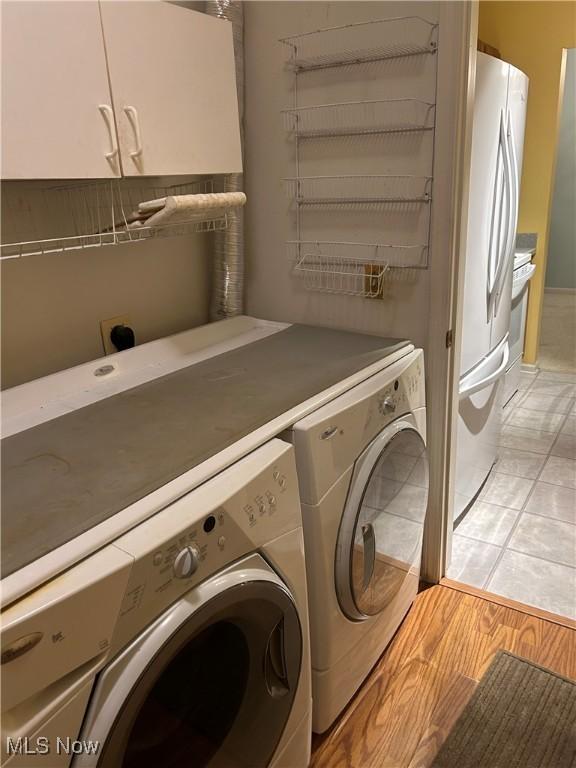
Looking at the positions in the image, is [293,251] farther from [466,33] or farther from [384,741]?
[384,741]

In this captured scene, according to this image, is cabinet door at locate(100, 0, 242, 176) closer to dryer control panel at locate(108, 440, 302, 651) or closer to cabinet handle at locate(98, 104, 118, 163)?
cabinet handle at locate(98, 104, 118, 163)

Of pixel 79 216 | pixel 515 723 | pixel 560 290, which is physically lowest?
pixel 515 723

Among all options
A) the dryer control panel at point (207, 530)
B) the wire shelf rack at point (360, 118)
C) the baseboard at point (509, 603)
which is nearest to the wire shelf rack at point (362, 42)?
the wire shelf rack at point (360, 118)

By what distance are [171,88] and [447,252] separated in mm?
854

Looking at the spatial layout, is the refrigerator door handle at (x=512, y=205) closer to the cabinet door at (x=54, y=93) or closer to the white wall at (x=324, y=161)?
the white wall at (x=324, y=161)

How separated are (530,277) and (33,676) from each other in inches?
142

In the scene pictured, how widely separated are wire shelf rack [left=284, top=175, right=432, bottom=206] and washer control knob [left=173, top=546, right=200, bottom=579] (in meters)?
1.23

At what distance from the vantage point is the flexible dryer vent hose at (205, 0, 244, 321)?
73.4 inches

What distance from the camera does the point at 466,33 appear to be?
155 cm

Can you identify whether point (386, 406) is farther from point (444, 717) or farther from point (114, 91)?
point (114, 91)

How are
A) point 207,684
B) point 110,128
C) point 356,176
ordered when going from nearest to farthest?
point 207,684 < point 110,128 < point 356,176

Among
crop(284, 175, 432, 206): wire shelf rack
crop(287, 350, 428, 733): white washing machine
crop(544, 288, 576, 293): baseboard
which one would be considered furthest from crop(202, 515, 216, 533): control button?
crop(544, 288, 576, 293): baseboard

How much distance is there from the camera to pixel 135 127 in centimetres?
135

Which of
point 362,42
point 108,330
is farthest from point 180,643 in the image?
point 362,42
